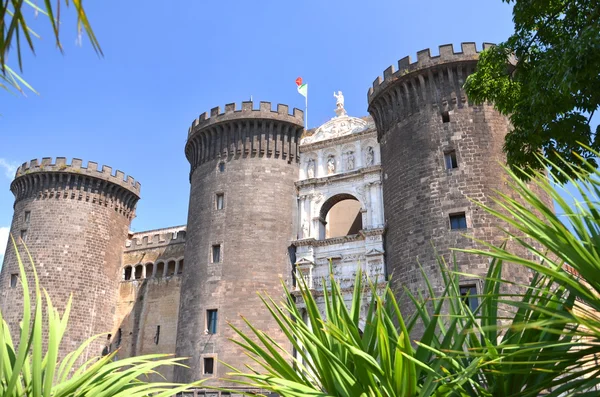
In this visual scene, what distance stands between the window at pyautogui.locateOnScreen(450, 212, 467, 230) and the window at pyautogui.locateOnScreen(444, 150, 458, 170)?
6.29ft

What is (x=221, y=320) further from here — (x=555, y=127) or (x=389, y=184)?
(x=555, y=127)

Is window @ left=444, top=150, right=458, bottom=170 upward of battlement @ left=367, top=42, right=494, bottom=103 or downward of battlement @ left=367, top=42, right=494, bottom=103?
downward

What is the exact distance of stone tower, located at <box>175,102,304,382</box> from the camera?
22.9 metres

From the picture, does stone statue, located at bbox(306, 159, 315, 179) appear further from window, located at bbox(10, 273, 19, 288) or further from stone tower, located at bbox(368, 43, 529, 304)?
window, located at bbox(10, 273, 19, 288)

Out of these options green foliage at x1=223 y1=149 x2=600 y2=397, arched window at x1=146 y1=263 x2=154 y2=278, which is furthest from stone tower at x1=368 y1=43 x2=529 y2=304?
arched window at x1=146 y1=263 x2=154 y2=278

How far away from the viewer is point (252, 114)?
85.7 ft

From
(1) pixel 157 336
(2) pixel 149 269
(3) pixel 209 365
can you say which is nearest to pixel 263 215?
(3) pixel 209 365

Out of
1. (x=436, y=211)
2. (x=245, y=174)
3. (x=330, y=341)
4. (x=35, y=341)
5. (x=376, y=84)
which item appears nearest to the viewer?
(x=35, y=341)

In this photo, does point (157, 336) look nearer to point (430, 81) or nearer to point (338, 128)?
point (338, 128)

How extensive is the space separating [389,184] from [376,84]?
461 centimetres

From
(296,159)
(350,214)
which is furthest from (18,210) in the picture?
(350,214)

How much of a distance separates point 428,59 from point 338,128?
576 cm

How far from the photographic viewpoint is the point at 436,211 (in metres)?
19.9

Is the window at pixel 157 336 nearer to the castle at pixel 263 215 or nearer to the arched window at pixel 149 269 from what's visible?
the castle at pixel 263 215
